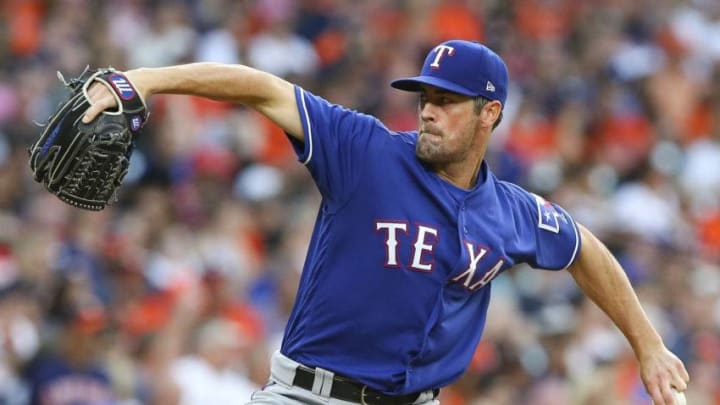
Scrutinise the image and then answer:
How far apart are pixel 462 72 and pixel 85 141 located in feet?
4.63

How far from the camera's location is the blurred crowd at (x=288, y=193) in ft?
25.4

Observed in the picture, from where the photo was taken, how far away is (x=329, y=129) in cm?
477

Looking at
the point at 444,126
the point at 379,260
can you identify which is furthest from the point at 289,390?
the point at 444,126

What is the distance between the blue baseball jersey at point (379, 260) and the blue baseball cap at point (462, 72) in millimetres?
246

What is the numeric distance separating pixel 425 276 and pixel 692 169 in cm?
797

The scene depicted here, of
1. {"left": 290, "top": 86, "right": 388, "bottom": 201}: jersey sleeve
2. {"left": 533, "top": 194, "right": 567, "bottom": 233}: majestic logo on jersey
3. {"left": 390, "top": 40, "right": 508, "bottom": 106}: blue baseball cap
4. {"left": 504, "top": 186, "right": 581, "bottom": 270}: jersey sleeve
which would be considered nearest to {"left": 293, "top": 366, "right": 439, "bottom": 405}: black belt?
{"left": 290, "top": 86, "right": 388, "bottom": 201}: jersey sleeve

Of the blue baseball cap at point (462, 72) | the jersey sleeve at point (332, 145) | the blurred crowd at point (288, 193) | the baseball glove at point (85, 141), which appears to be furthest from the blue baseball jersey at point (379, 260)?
the blurred crowd at point (288, 193)

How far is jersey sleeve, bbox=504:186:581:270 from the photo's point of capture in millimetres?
5289

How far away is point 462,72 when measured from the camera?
4.96 metres

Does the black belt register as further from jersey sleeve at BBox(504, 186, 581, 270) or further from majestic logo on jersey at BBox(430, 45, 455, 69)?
majestic logo on jersey at BBox(430, 45, 455, 69)

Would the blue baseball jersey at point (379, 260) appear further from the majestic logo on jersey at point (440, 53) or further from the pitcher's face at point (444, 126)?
the majestic logo on jersey at point (440, 53)

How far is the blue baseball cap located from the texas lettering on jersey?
1.66ft

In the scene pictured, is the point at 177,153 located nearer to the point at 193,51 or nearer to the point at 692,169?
the point at 193,51

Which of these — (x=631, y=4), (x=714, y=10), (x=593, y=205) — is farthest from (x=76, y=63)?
(x=714, y=10)
